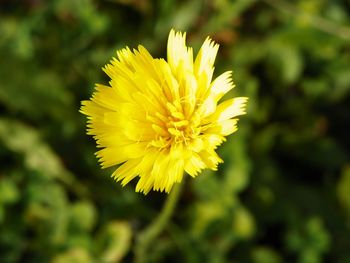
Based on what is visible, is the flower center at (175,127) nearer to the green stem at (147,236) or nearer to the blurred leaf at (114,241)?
the green stem at (147,236)

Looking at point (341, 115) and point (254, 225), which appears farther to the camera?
point (341, 115)

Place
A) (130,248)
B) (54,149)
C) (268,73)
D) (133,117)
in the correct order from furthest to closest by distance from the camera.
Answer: (268,73)
(54,149)
(130,248)
(133,117)

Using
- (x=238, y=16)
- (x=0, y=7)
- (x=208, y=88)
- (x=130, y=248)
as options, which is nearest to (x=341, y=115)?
(x=238, y=16)

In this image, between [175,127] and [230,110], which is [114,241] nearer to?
[175,127]

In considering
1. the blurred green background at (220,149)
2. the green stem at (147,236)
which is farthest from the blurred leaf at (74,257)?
the green stem at (147,236)

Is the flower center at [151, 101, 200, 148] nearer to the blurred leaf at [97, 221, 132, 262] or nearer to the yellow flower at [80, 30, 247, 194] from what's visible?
the yellow flower at [80, 30, 247, 194]

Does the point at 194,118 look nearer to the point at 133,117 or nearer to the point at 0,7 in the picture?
the point at 133,117

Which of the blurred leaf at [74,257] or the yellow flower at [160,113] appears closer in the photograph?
the yellow flower at [160,113]

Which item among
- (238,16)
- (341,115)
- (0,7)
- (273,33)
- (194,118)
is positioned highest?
(0,7)
